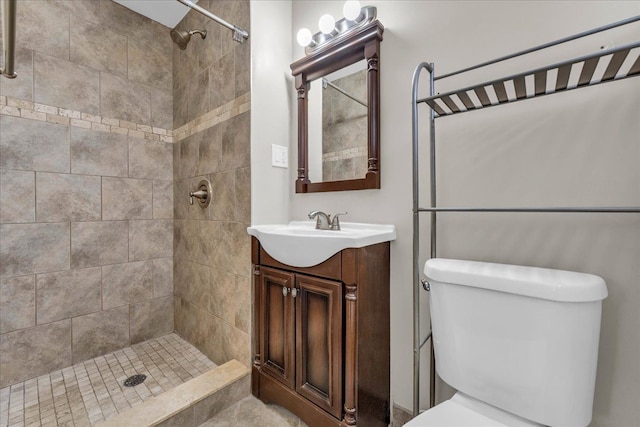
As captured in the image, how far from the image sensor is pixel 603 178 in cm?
84

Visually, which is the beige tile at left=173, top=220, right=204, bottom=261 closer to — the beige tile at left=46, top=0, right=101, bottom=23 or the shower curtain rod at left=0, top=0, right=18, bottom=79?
the shower curtain rod at left=0, top=0, right=18, bottom=79

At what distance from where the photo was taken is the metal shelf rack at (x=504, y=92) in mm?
715

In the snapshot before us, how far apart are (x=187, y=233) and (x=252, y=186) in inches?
34.0

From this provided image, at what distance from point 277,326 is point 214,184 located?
3.16 feet

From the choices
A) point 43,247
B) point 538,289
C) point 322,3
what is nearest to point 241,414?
point 538,289

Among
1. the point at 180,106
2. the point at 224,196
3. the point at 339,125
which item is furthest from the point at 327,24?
the point at 180,106

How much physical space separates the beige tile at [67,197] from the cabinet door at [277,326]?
1324mm

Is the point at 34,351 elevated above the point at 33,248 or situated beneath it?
situated beneath

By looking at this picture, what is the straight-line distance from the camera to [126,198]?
1995 mm

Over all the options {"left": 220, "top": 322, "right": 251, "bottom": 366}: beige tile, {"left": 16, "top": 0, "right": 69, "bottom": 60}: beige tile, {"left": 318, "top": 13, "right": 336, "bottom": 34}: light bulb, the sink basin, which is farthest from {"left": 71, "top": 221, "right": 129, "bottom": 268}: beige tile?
{"left": 318, "top": 13, "right": 336, "bottom": 34}: light bulb

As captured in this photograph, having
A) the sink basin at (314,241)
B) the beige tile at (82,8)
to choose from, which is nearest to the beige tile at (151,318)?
the sink basin at (314,241)

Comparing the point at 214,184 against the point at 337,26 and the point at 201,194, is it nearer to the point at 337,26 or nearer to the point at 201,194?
the point at 201,194

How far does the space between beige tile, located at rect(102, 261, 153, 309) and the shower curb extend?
950mm

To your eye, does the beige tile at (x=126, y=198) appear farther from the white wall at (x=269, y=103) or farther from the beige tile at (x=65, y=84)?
the white wall at (x=269, y=103)
